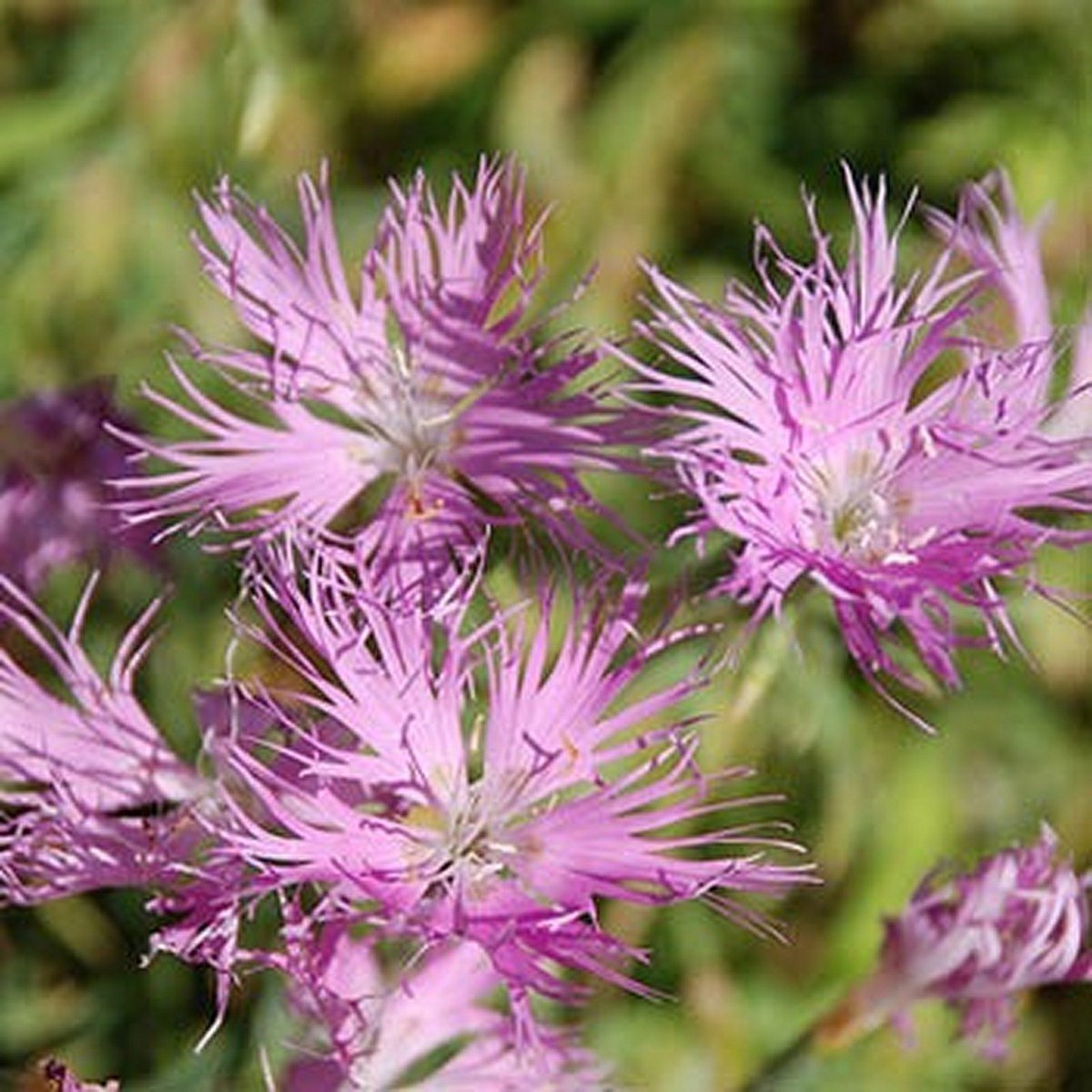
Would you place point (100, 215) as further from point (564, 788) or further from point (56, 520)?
point (564, 788)

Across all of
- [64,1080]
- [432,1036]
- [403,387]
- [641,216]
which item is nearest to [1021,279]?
[403,387]

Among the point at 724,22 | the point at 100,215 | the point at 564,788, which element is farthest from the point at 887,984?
the point at 724,22

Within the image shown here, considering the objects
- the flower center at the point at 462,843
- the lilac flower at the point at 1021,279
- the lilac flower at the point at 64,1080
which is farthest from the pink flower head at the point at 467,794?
the lilac flower at the point at 1021,279

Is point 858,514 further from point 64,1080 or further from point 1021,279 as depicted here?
point 64,1080

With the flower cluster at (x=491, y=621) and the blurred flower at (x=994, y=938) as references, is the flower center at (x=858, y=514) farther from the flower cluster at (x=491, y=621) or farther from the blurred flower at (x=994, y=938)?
the blurred flower at (x=994, y=938)

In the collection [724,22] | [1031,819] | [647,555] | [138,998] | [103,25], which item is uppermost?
[103,25]

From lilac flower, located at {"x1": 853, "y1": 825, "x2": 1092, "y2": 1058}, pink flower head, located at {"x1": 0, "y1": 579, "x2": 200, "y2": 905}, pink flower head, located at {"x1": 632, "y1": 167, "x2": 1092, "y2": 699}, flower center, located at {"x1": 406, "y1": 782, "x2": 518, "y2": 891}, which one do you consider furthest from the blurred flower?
pink flower head, located at {"x1": 0, "y1": 579, "x2": 200, "y2": 905}
